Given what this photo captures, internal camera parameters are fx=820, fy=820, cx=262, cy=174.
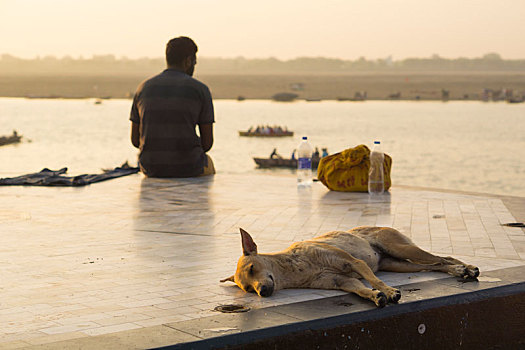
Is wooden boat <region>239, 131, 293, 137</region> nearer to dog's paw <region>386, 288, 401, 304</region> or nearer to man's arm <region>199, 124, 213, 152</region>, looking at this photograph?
man's arm <region>199, 124, 213, 152</region>

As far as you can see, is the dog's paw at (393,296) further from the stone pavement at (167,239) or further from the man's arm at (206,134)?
the man's arm at (206,134)

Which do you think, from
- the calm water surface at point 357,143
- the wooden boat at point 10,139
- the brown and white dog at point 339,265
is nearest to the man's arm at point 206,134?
the brown and white dog at point 339,265

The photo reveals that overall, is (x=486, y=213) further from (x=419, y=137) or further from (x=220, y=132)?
(x=220, y=132)

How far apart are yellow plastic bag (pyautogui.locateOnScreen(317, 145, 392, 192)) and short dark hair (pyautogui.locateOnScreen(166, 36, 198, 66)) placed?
2212 millimetres

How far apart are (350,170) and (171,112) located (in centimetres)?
238

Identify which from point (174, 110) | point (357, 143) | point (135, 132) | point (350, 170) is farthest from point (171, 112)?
point (357, 143)

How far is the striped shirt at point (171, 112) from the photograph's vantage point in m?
10.4

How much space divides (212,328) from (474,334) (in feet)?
6.19

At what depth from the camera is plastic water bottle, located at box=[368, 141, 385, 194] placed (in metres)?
9.87

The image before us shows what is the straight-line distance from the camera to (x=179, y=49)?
34.4 ft

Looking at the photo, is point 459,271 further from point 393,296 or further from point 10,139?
point 10,139

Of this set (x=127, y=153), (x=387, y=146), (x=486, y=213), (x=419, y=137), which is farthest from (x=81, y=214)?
(x=419, y=137)

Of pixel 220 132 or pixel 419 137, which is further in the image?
pixel 220 132

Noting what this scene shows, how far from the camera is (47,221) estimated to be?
8.04 meters
